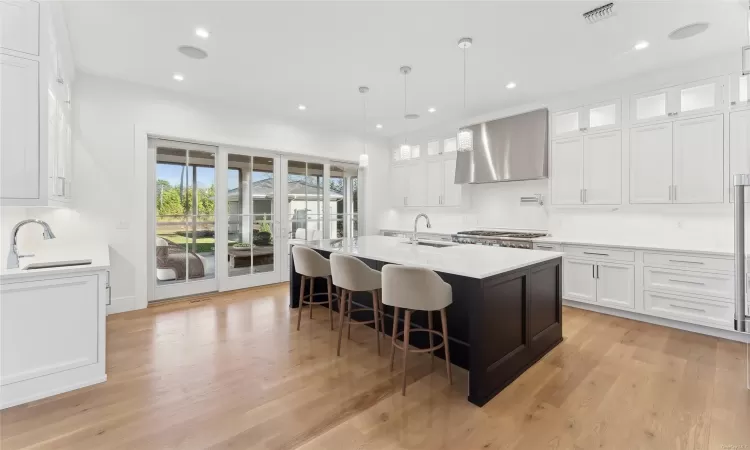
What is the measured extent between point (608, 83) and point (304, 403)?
493 centimetres

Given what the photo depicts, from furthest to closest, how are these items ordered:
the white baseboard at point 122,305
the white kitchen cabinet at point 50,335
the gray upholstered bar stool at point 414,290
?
the white baseboard at point 122,305 < the gray upholstered bar stool at point 414,290 < the white kitchen cabinet at point 50,335

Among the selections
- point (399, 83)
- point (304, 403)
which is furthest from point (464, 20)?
point (304, 403)

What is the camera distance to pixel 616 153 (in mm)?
4168

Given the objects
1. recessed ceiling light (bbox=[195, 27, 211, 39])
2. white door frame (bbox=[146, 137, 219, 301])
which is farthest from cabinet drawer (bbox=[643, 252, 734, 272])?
white door frame (bbox=[146, 137, 219, 301])

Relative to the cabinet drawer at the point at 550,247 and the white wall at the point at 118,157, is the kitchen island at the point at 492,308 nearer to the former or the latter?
the cabinet drawer at the point at 550,247

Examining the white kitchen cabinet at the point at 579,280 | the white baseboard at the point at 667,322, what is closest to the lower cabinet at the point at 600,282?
the white kitchen cabinet at the point at 579,280

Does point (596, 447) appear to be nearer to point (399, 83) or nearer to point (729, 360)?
point (729, 360)

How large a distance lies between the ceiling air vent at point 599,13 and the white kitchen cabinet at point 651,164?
1.88 meters

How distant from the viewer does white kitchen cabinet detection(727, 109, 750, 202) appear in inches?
130

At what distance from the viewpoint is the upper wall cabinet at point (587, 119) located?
423cm

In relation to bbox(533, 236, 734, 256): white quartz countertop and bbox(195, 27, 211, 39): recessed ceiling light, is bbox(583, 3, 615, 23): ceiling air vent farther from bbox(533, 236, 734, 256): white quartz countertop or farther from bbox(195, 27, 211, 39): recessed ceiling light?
bbox(195, 27, 211, 39): recessed ceiling light

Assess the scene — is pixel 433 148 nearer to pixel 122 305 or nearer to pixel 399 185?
pixel 399 185

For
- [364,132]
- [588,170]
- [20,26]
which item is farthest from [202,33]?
[588,170]

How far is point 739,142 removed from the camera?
337 centimetres
